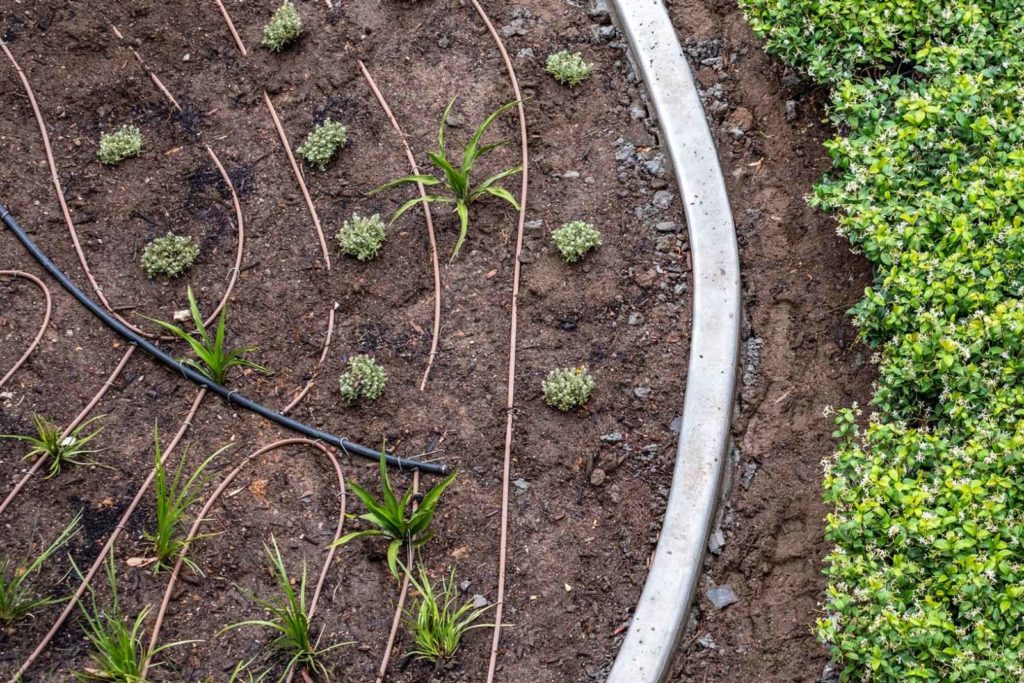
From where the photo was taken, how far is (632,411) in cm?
394

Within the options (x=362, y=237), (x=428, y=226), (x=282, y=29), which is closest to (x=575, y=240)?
(x=428, y=226)

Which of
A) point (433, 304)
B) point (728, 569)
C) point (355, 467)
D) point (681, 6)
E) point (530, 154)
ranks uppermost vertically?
point (681, 6)

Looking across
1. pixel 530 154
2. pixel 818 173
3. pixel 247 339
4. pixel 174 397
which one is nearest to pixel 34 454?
pixel 174 397

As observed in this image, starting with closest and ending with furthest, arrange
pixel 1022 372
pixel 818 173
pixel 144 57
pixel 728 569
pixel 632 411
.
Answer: pixel 1022 372 → pixel 728 569 → pixel 632 411 → pixel 818 173 → pixel 144 57

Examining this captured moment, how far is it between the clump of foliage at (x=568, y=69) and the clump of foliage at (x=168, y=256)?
1855 millimetres

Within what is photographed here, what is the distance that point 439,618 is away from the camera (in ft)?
11.2

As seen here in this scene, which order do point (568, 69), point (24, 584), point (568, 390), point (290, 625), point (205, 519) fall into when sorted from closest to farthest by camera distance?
point (290, 625), point (24, 584), point (205, 519), point (568, 390), point (568, 69)

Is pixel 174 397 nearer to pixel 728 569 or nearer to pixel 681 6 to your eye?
pixel 728 569

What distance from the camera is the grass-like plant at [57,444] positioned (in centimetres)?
374

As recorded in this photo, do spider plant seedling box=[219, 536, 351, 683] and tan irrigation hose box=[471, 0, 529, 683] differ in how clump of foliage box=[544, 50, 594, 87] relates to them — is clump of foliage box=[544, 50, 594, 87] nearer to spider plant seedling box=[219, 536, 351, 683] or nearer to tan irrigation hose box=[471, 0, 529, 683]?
tan irrigation hose box=[471, 0, 529, 683]

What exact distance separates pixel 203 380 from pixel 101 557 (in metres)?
0.79

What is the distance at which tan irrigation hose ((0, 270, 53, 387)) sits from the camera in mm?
4016

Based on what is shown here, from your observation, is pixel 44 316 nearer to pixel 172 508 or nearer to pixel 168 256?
pixel 168 256

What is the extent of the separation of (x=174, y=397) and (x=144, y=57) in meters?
1.89
